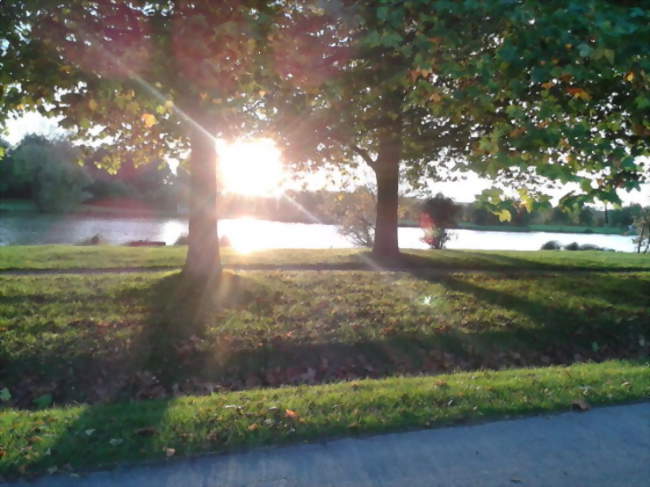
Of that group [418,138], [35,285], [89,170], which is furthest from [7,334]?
[89,170]

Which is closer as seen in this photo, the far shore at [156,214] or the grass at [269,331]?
the grass at [269,331]

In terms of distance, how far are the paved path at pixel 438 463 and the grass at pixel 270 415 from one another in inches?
6.0

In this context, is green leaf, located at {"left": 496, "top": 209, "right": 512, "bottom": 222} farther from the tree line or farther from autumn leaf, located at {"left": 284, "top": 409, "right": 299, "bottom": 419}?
autumn leaf, located at {"left": 284, "top": 409, "right": 299, "bottom": 419}

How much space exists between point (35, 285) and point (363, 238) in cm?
2425

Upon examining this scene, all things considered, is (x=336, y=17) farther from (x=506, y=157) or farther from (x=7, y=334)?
(x=7, y=334)

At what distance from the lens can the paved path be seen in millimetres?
3125

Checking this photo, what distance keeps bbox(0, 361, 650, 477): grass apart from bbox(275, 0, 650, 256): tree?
1.77 metres

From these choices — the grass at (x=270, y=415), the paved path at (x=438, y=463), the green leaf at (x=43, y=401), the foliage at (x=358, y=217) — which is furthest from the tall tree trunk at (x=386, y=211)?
the foliage at (x=358, y=217)

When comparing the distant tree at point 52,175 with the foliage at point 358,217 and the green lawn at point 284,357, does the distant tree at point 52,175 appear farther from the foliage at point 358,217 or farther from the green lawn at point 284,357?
the green lawn at point 284,357

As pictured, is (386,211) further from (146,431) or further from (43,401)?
(146,431)

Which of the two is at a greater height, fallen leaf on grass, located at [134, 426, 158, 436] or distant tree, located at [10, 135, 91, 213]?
Result: distant tree, located at [10, 135, 91, 213]

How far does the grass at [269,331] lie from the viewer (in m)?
5.81

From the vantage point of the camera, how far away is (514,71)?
510 centimetres

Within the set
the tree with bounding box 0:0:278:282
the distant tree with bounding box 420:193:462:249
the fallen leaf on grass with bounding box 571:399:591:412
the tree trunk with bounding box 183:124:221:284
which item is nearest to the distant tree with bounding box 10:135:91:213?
the distant tree with bounding box 420:193:462:249
